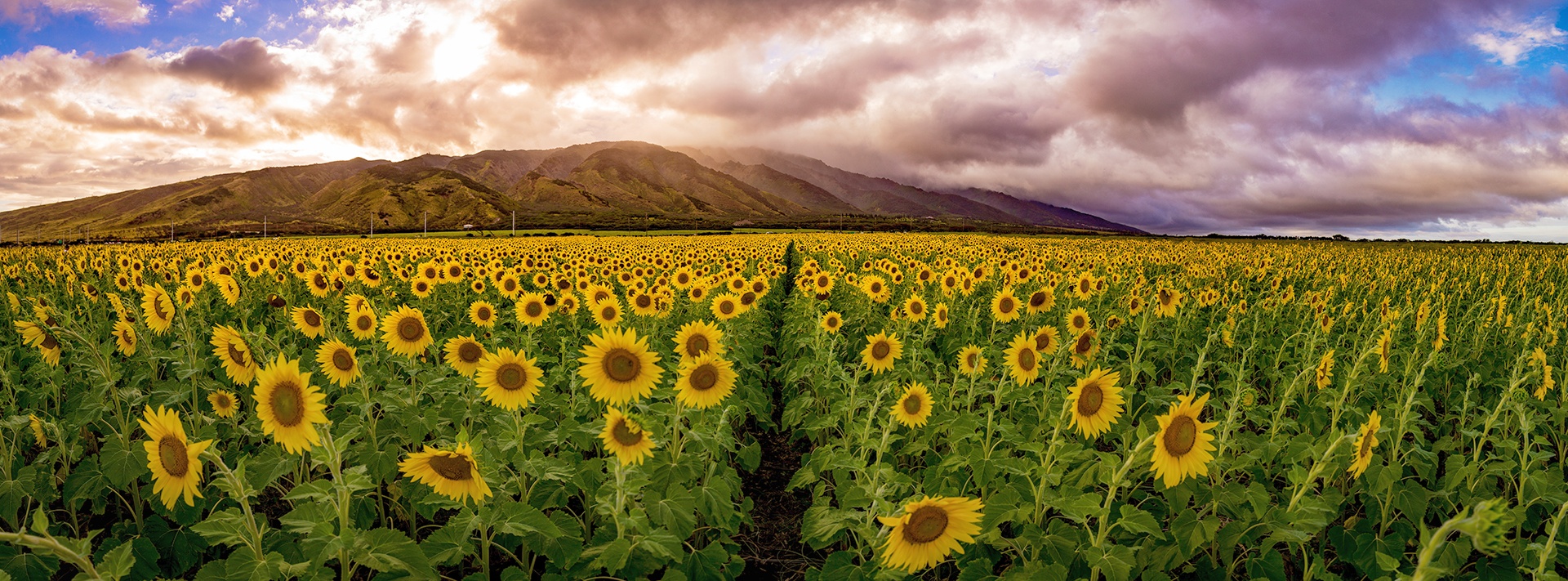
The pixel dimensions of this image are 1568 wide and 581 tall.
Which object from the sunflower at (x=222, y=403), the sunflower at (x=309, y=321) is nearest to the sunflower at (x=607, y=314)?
the sunflower at (x=309, y=321)

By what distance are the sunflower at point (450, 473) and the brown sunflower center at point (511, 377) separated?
0.93m

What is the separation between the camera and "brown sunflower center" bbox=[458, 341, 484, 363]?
4.75 meters

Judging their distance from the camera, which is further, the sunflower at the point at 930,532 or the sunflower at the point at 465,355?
the sunflower at the point at 465,355

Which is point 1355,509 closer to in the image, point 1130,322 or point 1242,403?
point 1242,403

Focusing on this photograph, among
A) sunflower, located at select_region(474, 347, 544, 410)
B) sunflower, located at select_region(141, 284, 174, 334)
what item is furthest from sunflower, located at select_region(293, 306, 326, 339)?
sunflower, located at select_region(474, 347, 544, 410)

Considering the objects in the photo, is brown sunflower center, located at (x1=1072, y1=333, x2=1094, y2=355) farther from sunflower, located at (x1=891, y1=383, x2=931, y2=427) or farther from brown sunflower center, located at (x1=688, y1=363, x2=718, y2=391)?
brown sunflower center, located at (x1=688, y1=363, x2=718, y2=391)

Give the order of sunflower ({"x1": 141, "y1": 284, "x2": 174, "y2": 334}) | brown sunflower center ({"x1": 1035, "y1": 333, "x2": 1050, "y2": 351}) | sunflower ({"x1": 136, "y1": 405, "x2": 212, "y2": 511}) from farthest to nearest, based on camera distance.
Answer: sunflower ({"x1": 141, "y1": 284, "x2": 174, "y2": 334}) → brown sunflower center ({"x1": 1035, "y1": 333, "x2": 1050, "y2": 351}) → sunflower ({"x1": 136, "y1": 405, "x2": 212, "y2": 511})

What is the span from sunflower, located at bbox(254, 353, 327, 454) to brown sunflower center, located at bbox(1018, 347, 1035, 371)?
474 centimetres

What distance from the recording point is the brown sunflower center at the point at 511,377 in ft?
14.2

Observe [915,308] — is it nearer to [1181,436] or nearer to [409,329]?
[1181,436]

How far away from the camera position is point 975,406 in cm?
758

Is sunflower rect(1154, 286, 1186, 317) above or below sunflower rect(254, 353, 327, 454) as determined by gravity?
above

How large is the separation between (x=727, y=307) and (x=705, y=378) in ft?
14.0

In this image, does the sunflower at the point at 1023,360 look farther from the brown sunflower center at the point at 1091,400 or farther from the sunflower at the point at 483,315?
the sunflower at the point at 483,315
